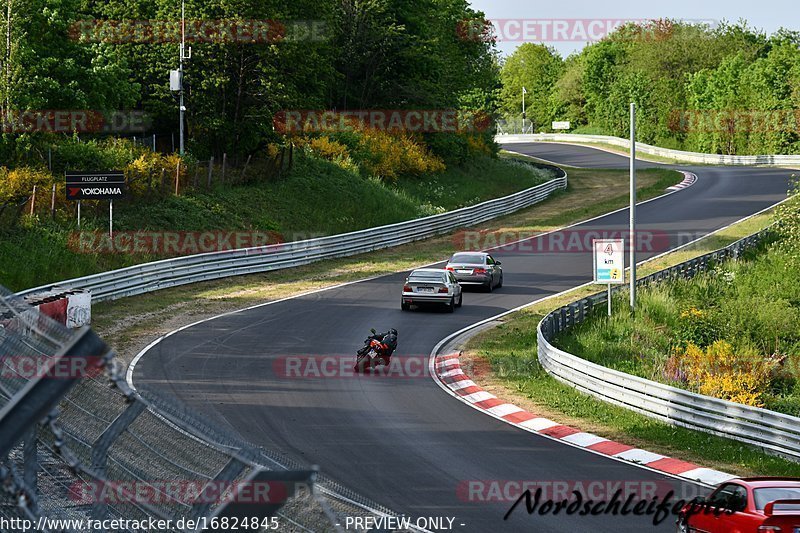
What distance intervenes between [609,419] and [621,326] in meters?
9.63

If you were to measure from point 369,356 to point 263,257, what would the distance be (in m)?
15.1

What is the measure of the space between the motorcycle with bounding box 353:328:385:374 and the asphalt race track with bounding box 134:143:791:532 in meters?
0.68

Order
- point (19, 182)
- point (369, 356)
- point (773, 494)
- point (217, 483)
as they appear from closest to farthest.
Result: point (217, 483) < point (773, 494) < point (369, 356) < point (19, 182)

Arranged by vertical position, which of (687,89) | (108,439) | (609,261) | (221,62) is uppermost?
(687,89)

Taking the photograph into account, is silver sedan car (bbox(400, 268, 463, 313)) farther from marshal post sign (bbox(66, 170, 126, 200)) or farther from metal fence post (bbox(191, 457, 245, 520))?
metal fence post (bbox(191, 457, 245, 520))

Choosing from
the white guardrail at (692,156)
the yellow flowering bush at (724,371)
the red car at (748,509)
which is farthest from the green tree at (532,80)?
the red car at (748,509)

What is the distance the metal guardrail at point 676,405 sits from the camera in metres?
16.5

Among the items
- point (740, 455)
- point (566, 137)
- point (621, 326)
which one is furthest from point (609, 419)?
point (566, 137)

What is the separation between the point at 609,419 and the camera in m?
19.2

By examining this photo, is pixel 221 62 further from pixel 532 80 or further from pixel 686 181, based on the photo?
pixel 532 80

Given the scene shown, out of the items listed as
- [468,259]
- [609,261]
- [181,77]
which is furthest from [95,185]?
[609,261]

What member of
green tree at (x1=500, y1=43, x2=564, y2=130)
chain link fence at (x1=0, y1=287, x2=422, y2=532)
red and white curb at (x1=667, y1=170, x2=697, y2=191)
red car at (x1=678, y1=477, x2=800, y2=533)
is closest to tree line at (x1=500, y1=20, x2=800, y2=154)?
green tree at (x1=500, y1=43, x2=564, y2=130)

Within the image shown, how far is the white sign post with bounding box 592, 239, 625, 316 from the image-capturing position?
2603cm

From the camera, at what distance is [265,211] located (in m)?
43.4
